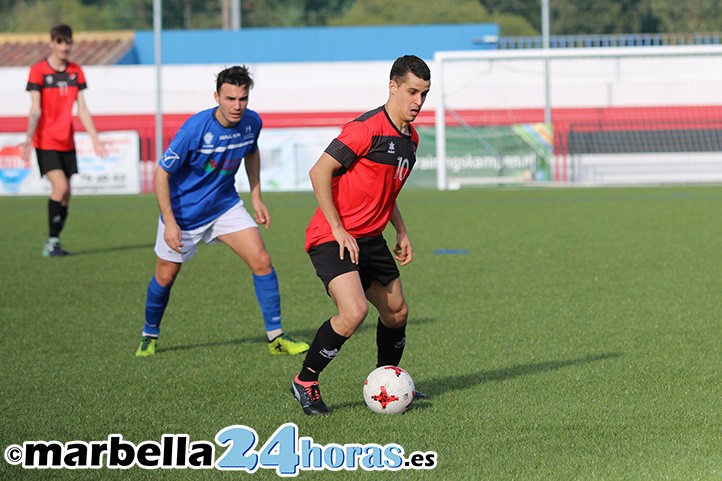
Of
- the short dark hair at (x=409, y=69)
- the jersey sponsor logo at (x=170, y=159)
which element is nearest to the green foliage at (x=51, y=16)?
the jersey sponsor logo at (x=170, y=159)

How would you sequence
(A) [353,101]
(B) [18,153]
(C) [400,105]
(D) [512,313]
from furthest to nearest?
(A) [353,101] < (B) [18,153] < (D) [512,313] < (C) [400,105]

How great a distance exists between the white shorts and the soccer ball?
2.21 metres

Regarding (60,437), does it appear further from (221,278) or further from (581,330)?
(221,278)

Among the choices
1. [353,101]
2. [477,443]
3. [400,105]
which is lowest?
[477,443]

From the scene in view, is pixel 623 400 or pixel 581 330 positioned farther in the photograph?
pixel 581 330

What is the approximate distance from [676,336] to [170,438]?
3763 mm

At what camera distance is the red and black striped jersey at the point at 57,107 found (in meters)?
13.1

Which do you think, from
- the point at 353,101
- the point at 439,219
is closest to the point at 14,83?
the point at 353,101

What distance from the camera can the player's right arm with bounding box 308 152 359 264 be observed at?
17.8 feet

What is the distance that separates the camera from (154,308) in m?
7.51

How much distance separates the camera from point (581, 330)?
7.85 meters

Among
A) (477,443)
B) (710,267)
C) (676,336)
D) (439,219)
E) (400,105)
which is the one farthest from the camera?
(439,219)

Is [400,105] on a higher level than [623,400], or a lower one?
higher

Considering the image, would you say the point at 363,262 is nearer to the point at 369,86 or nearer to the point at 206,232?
the point at 206,232
